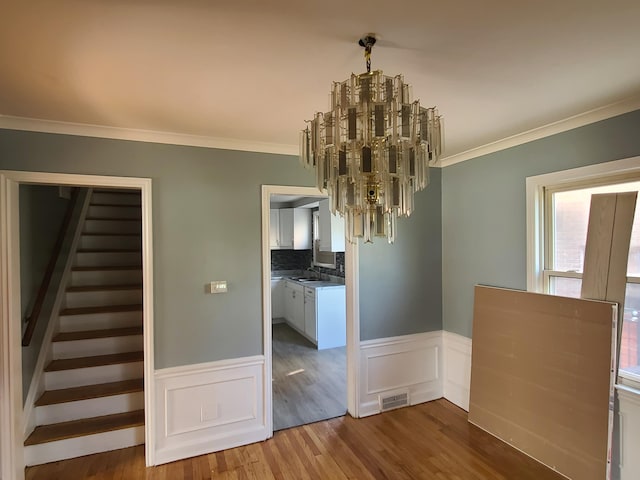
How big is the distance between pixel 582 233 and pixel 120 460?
149 inches

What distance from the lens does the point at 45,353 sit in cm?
294

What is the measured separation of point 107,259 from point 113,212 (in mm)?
734

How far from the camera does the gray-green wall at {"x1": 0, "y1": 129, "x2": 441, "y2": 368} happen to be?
2.46 meters

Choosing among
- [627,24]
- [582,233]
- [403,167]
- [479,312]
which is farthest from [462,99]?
[479,312]

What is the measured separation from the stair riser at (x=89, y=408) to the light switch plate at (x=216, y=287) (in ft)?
3.76

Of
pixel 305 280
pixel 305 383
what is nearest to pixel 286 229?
pixel 305 280

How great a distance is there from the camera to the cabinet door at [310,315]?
5.21 meters

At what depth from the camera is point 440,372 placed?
141 inches

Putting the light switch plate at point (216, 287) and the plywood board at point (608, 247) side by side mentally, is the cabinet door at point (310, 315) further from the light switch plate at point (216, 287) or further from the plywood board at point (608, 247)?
the plywood board at point (608, 247)

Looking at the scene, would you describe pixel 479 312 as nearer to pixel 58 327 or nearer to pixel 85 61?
pixel 85 61

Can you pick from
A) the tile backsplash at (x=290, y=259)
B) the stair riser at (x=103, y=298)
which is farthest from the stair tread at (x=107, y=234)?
the tile backsplash at (x=290, y=259)

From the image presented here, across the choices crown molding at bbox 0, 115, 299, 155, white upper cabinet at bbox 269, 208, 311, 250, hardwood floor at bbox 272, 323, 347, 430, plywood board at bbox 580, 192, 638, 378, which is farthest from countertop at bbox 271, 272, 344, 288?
plywood board at bbox 580, 192, 638, 378

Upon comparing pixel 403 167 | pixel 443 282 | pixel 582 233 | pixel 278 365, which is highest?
pixel 403 167

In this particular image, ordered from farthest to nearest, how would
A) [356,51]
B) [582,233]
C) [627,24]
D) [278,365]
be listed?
[278,365], [582,233], [356,51], [627,24]
